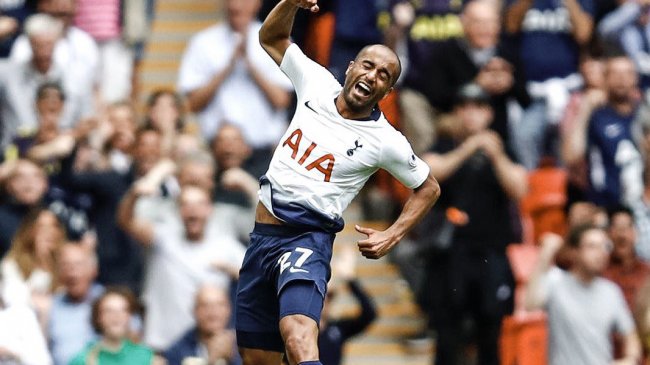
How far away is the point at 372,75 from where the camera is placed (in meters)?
9.78

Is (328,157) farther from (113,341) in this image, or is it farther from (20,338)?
(20,338)

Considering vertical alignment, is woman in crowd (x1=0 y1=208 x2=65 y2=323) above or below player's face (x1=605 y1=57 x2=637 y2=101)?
below

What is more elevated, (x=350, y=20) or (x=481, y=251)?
(x=350, y=20)

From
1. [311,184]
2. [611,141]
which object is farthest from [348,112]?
[611,141]

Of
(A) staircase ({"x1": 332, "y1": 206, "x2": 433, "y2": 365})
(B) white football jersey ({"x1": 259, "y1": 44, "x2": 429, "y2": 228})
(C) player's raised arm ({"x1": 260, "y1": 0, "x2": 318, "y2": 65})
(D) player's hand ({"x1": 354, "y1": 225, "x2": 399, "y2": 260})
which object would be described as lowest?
(A) staircase ({"x1": 332, "y1": 206, "x2": 433, "y2": 365})

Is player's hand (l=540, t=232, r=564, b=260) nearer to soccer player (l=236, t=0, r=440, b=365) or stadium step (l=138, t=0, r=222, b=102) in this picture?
soccer player (l=236, t=0, r=440, b=365)

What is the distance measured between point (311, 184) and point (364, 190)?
5.37 metres

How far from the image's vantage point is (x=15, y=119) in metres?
14.8

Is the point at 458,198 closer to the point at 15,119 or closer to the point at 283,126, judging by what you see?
the point at 283,126

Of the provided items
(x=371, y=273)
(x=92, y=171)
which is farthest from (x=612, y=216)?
(x=92, y=171)

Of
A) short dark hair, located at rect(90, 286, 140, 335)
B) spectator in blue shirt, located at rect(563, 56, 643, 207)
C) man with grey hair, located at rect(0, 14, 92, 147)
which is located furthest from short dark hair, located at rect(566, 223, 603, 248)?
man with grey hair, located at rect(0, 14, 92, 147)

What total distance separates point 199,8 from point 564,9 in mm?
3354

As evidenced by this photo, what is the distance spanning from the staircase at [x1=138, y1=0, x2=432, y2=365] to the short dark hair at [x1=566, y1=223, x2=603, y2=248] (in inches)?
58.7

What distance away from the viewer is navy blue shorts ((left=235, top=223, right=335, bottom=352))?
9.84 meters
